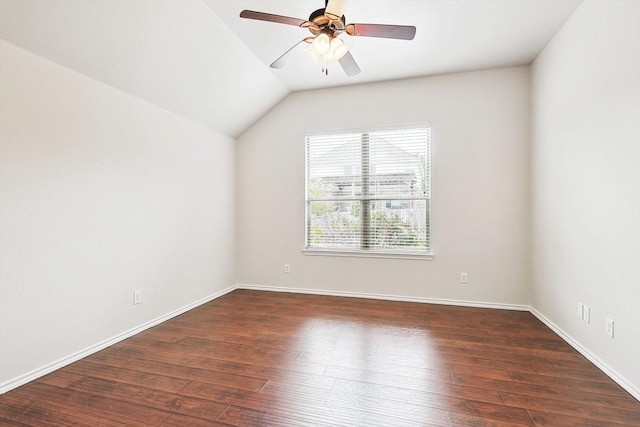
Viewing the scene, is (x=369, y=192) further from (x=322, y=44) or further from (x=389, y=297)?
(x=322, y=44)

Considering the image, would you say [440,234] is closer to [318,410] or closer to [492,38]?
[492,38]

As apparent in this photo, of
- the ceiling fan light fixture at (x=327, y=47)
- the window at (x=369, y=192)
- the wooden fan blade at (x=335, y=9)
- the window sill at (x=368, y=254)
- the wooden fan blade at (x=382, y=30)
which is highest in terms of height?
the wooden fan blade at (x=335, y=9)

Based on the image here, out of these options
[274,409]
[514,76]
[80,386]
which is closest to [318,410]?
[274,409]

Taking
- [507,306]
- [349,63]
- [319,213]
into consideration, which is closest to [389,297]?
[507,306]

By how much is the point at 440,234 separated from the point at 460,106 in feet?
5.15

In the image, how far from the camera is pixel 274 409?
173 centimetres

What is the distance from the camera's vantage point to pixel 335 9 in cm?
176

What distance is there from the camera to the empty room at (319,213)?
74.7 inches

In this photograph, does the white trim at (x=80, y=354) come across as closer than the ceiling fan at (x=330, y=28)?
No

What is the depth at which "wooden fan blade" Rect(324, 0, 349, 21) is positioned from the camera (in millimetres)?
1724

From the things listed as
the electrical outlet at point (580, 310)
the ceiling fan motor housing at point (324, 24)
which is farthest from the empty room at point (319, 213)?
the electrical outlet at point (580, 310)

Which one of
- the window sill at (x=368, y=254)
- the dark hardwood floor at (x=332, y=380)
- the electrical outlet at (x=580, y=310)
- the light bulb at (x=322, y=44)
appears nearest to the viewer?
the dark hardwood floor at (x=332, y=380)

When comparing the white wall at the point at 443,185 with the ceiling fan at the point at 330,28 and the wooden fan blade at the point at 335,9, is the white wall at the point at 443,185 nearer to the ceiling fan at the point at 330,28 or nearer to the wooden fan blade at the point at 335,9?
the ceiling fan at the point at 330,28

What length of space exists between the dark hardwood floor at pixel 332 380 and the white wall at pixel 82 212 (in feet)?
0.97
